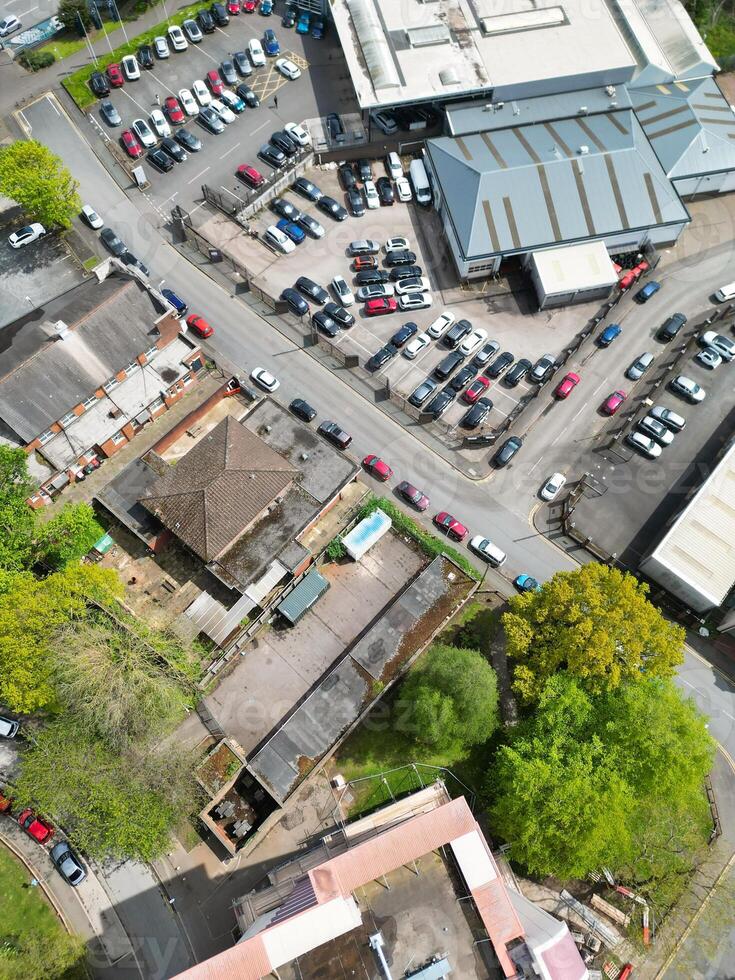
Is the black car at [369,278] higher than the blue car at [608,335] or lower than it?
lower

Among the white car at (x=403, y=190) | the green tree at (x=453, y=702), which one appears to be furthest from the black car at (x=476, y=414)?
the white car at (x=403, y=190)

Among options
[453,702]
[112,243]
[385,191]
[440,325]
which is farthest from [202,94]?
[453,702]

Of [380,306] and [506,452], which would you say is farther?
[380,306]

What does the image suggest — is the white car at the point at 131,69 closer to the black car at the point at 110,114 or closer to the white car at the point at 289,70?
the black car at the point at 110,114

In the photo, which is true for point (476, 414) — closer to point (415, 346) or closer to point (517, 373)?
point (517, 373)

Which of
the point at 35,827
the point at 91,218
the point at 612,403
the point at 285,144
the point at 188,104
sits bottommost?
the point at 35,827

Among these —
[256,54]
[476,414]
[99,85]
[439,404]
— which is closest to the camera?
[476,414]

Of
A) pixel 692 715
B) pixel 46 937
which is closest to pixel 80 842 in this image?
pixel 46 937
